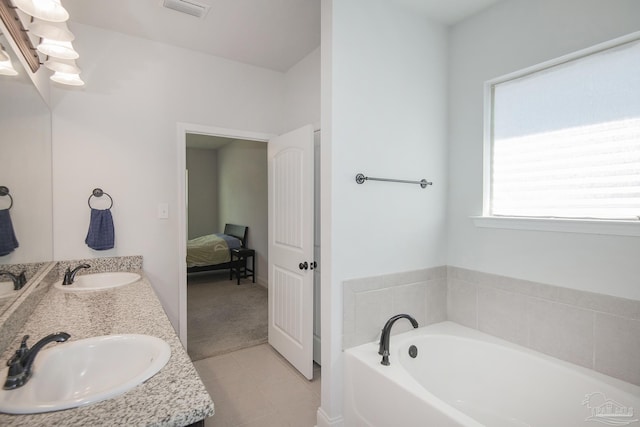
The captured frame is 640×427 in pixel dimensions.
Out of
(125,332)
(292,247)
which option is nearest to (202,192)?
(292,247)

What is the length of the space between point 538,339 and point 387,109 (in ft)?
5.32

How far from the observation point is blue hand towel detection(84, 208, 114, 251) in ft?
7.74

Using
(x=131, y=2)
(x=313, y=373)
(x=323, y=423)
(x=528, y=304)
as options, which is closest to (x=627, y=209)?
(x=528, y=304)

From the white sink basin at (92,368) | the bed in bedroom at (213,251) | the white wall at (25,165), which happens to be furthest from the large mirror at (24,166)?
the bed in bedroom at (213,251)

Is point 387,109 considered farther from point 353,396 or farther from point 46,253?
point 46,253

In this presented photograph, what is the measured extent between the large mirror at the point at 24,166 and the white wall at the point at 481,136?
2.43 metres

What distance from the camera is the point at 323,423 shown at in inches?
74.3

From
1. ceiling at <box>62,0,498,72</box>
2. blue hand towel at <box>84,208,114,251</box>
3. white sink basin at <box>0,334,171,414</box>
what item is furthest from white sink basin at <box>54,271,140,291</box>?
ceiling at <box>62,0,498,72</box>

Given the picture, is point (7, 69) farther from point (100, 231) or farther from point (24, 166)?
point (100, 231)

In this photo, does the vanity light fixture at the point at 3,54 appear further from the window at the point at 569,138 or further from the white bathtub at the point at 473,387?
the window at the point at 569,138

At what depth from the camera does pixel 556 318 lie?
1.76 meters

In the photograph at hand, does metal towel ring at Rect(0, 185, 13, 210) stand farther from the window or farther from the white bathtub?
the window

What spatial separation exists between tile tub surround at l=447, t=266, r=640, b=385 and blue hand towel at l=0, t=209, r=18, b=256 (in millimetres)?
2449

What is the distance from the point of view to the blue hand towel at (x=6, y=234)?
1208 millimetres
